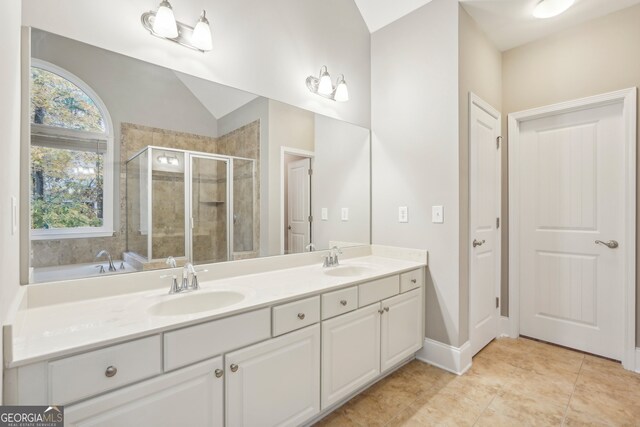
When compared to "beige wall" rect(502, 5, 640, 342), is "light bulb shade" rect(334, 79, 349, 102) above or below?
below

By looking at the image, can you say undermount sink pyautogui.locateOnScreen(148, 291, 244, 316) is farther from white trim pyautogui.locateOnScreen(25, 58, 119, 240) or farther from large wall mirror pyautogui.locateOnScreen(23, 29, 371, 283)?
white trim pyautogui.locateOnScreen(25, 58, 119, 240)

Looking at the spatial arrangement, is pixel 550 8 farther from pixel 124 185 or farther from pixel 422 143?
pixel 124 185

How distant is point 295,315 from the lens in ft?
4.76

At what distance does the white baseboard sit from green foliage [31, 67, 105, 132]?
8.33ft

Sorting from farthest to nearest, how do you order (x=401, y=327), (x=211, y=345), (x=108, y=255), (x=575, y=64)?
(x=575, y=64) → (x=401, y=327) → (x=108, y=255) → (x=211, y=345)

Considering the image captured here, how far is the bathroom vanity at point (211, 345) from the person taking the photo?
2.99 feet

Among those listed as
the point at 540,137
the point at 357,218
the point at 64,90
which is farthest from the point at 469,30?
the point at 64,90

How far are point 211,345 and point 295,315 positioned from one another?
416 mm

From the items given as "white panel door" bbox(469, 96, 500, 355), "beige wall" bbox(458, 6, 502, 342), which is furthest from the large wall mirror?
"white panel door" bbox(469, 96, 500, 355)

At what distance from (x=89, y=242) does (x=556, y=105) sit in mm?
3437

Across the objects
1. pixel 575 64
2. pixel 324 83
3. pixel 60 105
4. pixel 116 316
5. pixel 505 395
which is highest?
pixel 575 64

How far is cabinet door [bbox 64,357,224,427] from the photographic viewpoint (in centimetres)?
93

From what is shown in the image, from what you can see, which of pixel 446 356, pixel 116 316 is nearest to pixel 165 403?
pixel 116 316

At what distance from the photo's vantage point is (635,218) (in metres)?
2.20
